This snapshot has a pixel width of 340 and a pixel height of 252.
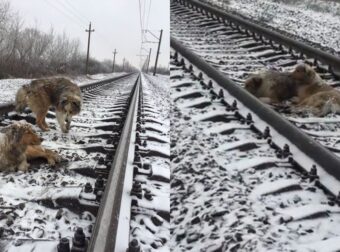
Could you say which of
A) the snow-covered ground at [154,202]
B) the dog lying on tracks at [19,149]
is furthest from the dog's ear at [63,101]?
the dog lying on tracks at [19,149]

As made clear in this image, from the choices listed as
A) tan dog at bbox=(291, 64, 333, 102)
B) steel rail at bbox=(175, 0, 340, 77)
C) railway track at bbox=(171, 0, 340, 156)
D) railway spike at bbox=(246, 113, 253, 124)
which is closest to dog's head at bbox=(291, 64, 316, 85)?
tan dog at bbox=(291, 64, 333, 102)

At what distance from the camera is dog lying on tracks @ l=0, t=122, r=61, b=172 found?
3174 mm

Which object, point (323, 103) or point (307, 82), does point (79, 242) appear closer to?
point (323, 103)

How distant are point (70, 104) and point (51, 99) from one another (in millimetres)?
386

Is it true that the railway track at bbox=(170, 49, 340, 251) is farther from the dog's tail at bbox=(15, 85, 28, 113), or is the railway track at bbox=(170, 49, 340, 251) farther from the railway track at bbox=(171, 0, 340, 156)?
the dog's tail at bbox=(15, 85, 28, 113)

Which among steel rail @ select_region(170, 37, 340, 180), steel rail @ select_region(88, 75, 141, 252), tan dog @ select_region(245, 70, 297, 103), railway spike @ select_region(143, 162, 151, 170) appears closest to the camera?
steel rail @ select_region(88, 75, 141, 252)

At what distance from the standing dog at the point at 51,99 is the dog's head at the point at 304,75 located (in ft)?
8.23

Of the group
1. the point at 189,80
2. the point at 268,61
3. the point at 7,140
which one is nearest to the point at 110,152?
the point at 7,140

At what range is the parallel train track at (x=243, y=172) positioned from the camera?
2.22 m

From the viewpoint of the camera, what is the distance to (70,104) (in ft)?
16.7

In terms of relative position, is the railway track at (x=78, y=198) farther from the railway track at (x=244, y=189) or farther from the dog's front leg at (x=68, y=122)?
the dog's front leg at (x=68, y=122)

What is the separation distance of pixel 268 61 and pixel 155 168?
3.79m

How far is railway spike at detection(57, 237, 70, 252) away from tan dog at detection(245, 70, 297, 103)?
3250 mm

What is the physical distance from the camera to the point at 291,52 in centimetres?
682
